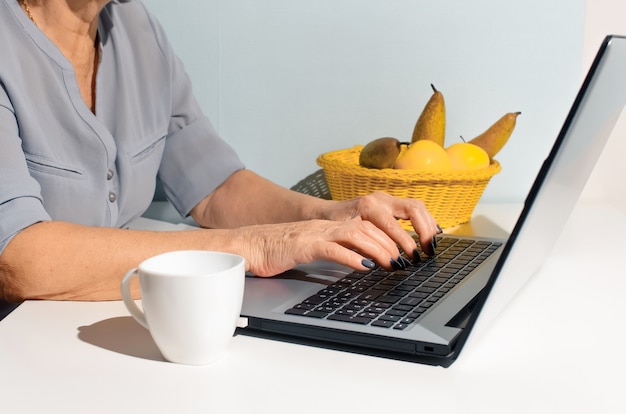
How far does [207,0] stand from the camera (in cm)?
177

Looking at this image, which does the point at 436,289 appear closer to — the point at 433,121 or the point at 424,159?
the point at 424,159

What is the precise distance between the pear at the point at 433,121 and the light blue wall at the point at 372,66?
0.16 meters

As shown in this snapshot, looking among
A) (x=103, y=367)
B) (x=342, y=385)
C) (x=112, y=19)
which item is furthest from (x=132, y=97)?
(x=342, y=385)

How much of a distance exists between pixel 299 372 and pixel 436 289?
0.88 feet

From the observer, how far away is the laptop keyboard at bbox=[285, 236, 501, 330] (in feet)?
2.93

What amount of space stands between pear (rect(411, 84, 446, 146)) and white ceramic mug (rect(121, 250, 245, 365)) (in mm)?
863

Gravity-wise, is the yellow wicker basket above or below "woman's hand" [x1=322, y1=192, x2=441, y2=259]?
below

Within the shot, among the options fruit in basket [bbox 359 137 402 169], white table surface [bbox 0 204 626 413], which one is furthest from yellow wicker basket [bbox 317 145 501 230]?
white table surface [bbox 0 204 626 413]

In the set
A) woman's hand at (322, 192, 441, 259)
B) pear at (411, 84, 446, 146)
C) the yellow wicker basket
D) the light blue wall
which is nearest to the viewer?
woman's hand at (322, 192, 441, 259)

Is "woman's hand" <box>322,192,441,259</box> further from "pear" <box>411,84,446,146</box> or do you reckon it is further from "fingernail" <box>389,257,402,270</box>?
"pear" <box>411,84,446,146</box>

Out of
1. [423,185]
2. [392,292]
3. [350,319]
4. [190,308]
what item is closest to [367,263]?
[392,292]

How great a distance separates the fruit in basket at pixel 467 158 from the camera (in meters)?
1.54

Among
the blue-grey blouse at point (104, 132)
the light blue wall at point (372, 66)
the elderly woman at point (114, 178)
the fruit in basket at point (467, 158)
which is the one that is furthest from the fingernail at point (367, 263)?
the light blue wall at point (372, 66)

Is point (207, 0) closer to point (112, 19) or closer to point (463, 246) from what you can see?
point (112, 19)
